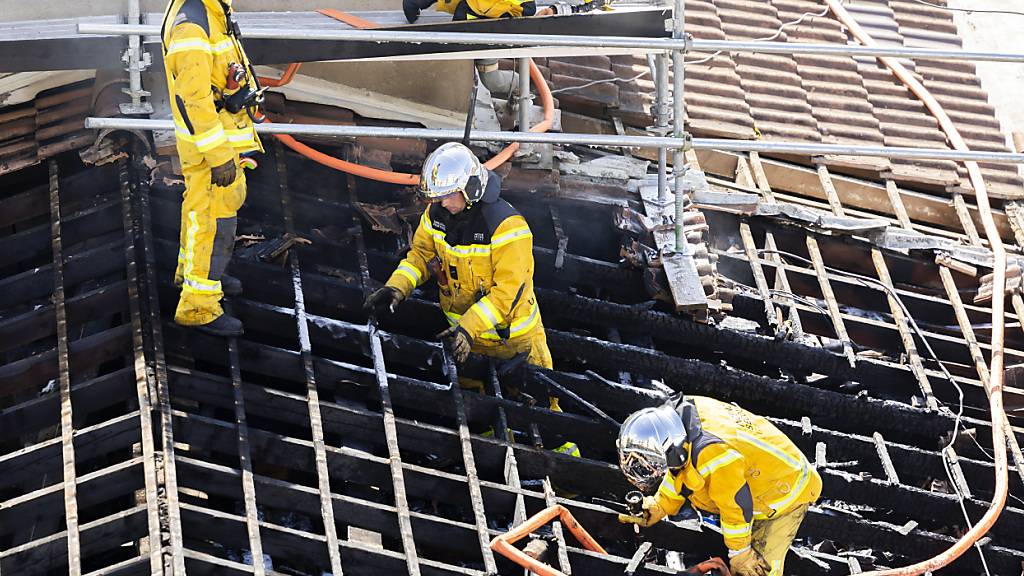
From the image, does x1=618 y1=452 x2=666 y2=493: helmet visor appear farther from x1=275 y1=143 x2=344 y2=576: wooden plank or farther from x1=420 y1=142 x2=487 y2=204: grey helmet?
x1=420 y1=142 x2=487 y2=204: grey helmet

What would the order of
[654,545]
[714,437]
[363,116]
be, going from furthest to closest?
1. [363,116]
2. [654,545]
3. [714,437]

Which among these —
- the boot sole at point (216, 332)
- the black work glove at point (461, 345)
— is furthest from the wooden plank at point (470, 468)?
the boot sole at point (216, 332)

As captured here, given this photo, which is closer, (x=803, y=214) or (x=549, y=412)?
(x=549, y=412)

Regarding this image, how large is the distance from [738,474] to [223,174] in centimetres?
329

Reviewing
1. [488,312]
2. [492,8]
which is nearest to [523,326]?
[488,312]

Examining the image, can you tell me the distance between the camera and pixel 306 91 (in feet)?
30.9

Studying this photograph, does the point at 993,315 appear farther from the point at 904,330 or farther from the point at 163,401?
the point at 163,401

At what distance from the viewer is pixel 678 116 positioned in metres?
8.63

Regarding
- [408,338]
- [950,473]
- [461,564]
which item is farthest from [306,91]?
[950,473]

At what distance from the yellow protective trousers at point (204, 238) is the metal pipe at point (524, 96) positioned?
→ 7.01 feet

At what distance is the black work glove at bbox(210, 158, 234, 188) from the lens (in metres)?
7.65

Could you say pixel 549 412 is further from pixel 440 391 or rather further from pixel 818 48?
pixel 818 48

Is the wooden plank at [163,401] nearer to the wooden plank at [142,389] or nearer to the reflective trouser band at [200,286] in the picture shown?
the wooden plank at [142,389]

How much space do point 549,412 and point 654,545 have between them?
1.01 meters
